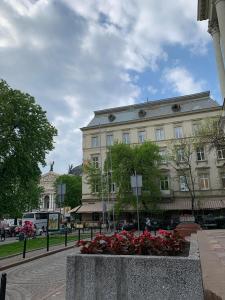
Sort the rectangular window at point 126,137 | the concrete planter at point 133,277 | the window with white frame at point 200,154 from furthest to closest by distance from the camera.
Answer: the rectangular window at point 126,137 → the window with white frame at point 200,154 → the concrete planter at point 133,277

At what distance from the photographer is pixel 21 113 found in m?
30.1

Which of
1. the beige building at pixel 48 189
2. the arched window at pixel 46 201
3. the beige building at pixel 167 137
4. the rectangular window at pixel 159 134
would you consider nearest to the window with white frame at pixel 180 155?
the beige building at pixel 167 137

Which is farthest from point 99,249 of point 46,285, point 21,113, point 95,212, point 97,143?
point 97,143

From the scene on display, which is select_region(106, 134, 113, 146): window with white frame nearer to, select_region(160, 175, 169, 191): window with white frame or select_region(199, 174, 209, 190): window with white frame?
select_region(160, 175, 169, 191): window with white frame

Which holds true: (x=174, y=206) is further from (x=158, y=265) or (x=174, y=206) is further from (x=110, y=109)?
→ (x=158, y=265)

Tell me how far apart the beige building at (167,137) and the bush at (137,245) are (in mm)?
35882

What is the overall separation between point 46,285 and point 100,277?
171 inches

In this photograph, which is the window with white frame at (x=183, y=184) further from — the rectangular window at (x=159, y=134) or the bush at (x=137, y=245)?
the bush at (x=137, y=245)

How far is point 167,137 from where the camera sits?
46531mm

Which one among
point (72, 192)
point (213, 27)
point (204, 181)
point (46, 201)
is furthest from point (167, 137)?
point (46, 201)

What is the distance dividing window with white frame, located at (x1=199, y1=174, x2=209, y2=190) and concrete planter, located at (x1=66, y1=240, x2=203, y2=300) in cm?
3969

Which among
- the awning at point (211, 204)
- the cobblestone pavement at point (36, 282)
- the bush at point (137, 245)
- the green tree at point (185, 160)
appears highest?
the green tree at point (185, 160)

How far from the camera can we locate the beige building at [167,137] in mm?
41594

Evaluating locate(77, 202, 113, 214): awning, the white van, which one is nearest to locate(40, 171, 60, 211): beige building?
locate(77, 202, 113, 214): awning
